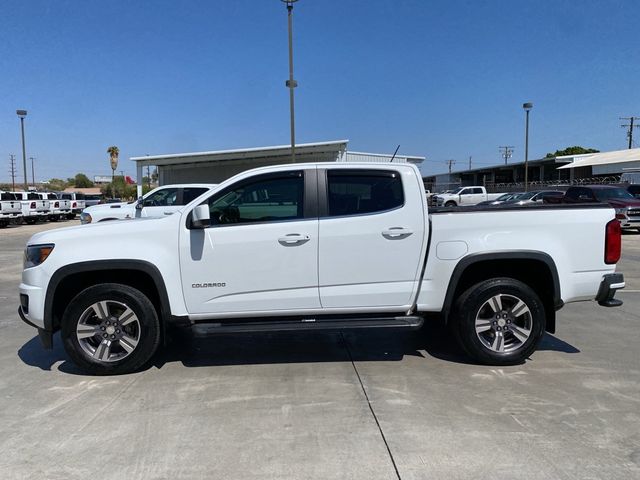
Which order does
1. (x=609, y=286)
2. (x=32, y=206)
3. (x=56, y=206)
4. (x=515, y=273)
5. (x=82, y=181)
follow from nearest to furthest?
1. (x=609, y=286)
2. (x=515, y=273)
3. (x=32, y=206)
4. (x=56, y=206)
5. (x=82, y=181)

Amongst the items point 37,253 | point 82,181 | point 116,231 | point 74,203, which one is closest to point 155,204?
point 37,253

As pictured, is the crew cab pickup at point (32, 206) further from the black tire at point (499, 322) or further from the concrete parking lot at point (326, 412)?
the black tire at point (499, 322)

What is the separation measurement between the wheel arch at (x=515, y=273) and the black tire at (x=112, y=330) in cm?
283

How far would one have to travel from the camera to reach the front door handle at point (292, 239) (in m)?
4.68

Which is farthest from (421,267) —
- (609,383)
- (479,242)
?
(609,383)

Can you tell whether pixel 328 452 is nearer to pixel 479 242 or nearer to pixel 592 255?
pixel 479 242

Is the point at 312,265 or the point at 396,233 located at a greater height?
the point at 396,233

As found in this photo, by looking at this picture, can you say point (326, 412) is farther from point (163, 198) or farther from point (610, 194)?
point (610, 194)

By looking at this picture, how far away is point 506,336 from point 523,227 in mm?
1096

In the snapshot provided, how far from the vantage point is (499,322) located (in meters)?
4.97

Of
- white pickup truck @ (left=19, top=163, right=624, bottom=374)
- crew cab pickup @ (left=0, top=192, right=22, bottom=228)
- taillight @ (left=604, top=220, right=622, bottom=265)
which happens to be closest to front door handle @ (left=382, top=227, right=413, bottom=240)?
white pickup truck @ (left=19, top=163, right=624, bottom=374)

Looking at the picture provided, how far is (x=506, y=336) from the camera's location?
502 cm

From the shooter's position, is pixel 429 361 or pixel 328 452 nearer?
pixel 328 452

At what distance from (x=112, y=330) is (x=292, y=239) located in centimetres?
192
